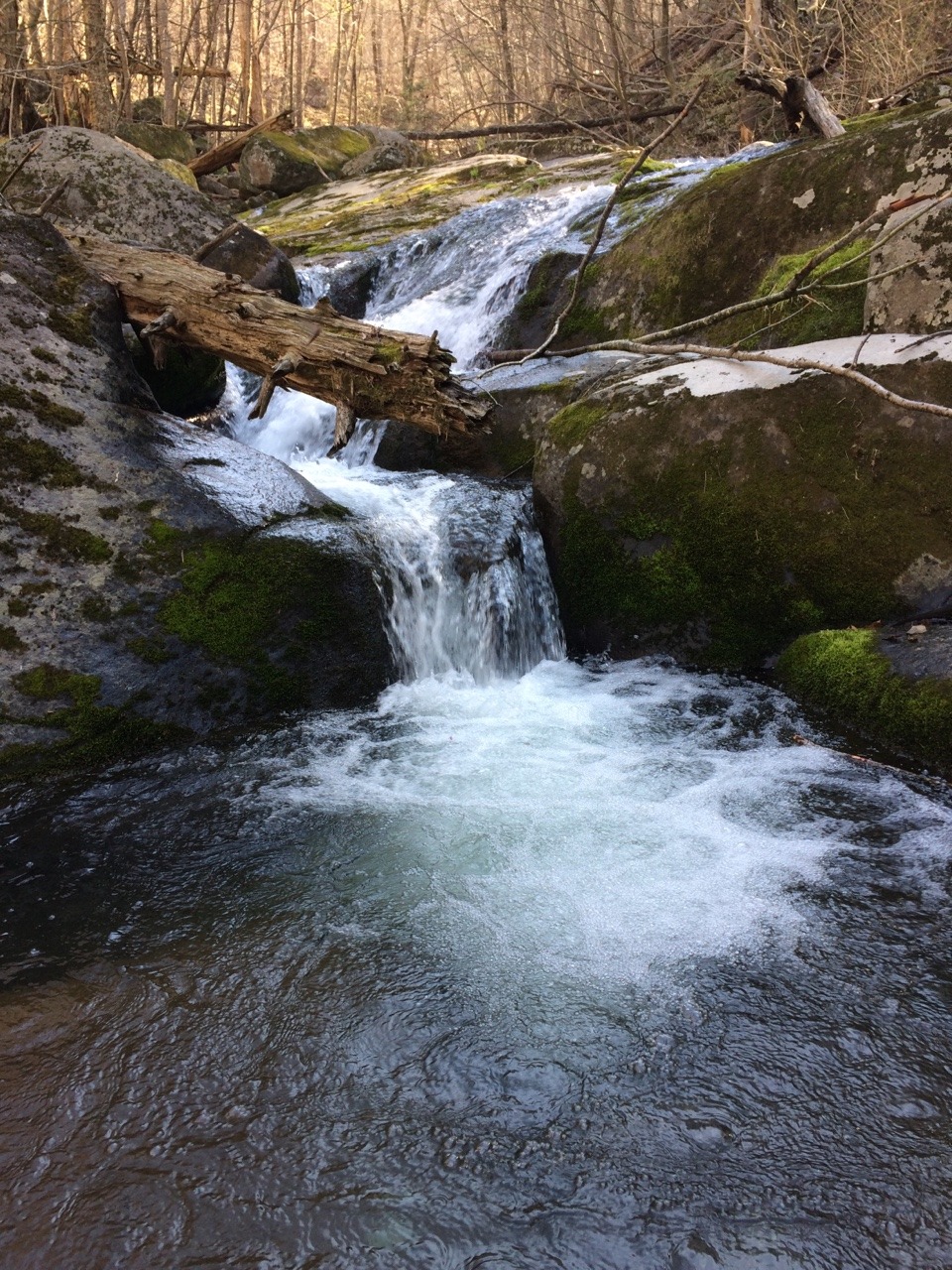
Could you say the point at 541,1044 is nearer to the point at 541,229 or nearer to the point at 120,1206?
the point at 120,1206

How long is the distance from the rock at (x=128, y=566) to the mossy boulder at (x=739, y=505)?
5.28 ft

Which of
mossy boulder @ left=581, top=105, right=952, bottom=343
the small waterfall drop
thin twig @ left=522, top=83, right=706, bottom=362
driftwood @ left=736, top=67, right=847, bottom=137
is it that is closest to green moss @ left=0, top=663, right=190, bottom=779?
the small waterfall drop

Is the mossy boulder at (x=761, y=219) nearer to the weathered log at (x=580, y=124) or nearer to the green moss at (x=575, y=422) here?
the green moss at (x=575, y=422)

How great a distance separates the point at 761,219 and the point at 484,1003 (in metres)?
6.24

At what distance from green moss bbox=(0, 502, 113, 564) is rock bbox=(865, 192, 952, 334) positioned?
14.2 ft

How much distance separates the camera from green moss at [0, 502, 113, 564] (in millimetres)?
4223

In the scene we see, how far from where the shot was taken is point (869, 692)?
436 centimetres

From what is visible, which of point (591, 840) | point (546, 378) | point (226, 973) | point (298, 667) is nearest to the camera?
point (226, 973)

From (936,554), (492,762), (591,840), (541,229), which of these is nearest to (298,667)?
(492,762)

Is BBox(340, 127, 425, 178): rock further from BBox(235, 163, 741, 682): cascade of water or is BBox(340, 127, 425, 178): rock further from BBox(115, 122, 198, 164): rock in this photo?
BBox(235, 163, 741, 682): cascade of water

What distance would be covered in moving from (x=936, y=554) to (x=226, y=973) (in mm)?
4001

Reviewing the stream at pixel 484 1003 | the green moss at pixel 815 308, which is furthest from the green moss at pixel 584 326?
the stream at pixel 484 1003

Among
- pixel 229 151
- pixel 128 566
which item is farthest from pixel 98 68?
pixel 128 566

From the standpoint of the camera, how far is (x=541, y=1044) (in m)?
2.49
